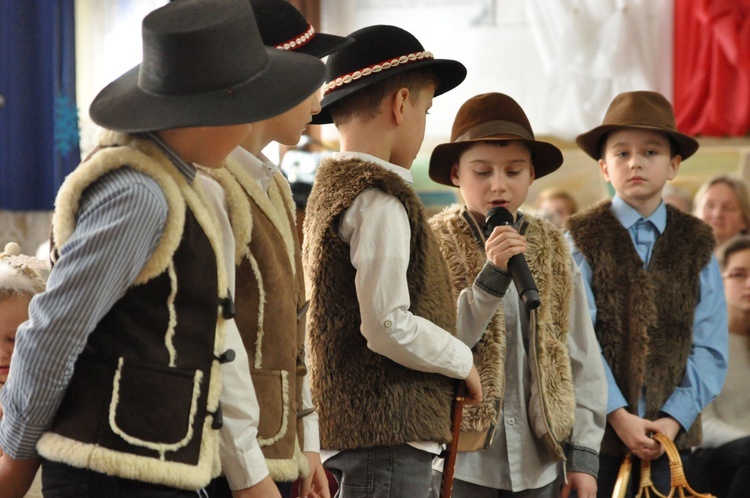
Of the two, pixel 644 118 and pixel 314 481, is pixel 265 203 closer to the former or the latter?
pixel 314 481

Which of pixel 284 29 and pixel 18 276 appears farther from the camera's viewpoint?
pixel 18 276

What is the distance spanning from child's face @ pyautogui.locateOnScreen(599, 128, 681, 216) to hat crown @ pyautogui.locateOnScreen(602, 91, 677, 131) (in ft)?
0.12

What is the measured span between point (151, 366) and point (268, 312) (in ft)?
1.01

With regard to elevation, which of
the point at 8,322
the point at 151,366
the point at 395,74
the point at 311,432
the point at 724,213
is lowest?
the point at 311,432

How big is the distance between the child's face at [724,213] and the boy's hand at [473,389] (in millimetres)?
2603

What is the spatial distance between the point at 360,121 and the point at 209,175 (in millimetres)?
551

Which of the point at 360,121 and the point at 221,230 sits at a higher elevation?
the point at 360,121

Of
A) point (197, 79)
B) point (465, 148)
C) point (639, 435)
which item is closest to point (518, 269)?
point (465, 148)

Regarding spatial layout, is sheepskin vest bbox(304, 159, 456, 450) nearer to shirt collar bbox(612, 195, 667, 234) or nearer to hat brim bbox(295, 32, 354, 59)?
hat brim bbox(295, 32, 354, 59)

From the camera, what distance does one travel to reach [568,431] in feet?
6.88

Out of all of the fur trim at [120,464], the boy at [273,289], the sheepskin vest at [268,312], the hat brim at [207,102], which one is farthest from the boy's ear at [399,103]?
the fur trim at [120,464]

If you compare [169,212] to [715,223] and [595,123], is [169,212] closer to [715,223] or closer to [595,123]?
[715,223]

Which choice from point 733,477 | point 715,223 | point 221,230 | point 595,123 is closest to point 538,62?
point 595,123

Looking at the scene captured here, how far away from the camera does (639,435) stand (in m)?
2.31
